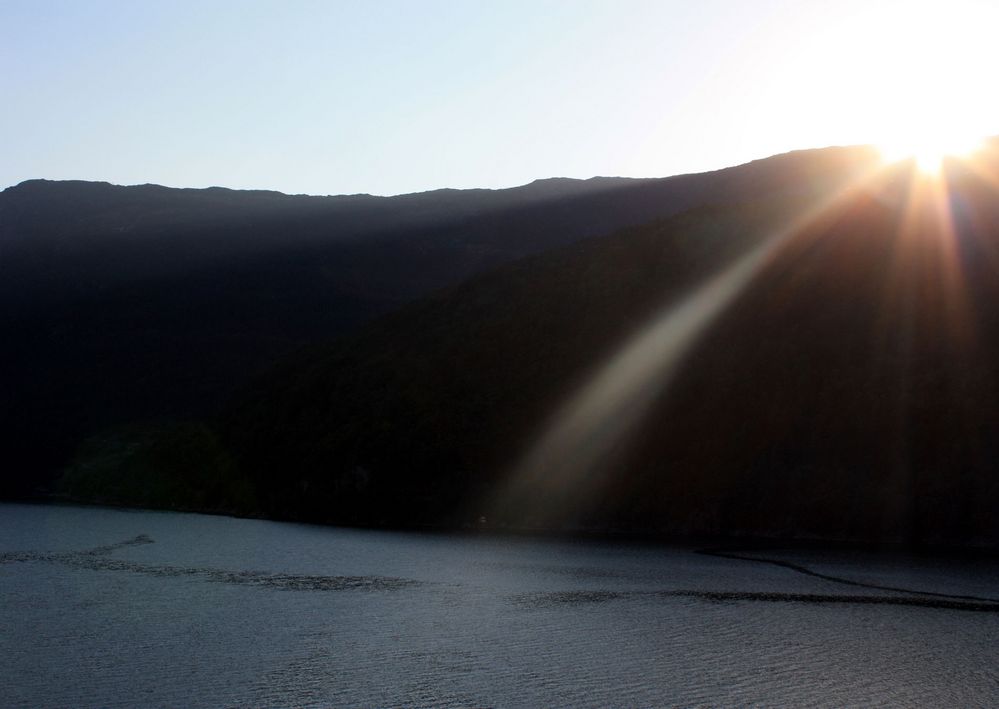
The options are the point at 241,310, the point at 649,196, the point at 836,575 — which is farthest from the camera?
the point at 649,196

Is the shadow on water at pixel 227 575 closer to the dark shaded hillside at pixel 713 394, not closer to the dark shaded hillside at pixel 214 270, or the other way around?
the dark shaded hillside at pixel 713 394

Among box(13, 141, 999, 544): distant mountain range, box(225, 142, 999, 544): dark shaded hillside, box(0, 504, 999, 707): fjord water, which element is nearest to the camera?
box(0, 504, 999, 707): fjord water

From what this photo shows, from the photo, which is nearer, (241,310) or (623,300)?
(623,300)

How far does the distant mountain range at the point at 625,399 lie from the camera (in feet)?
189

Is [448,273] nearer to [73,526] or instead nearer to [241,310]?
[241,310]

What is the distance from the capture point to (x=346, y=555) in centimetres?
4703

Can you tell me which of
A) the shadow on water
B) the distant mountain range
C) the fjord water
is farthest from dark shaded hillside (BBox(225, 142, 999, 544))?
the shadow on water

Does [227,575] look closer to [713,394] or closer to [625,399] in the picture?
[625,399]

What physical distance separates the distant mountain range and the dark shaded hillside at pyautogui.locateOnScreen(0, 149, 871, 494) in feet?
2.54

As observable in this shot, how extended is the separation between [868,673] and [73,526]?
45715mm

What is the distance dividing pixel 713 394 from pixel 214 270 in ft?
320

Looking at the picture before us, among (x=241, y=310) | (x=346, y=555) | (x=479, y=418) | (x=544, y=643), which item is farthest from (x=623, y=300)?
(x=241, y=310)

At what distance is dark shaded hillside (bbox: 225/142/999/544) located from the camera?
185 feet

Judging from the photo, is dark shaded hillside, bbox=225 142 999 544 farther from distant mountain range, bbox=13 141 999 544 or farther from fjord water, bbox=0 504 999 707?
fjord water, bbox=0 504 999 707
